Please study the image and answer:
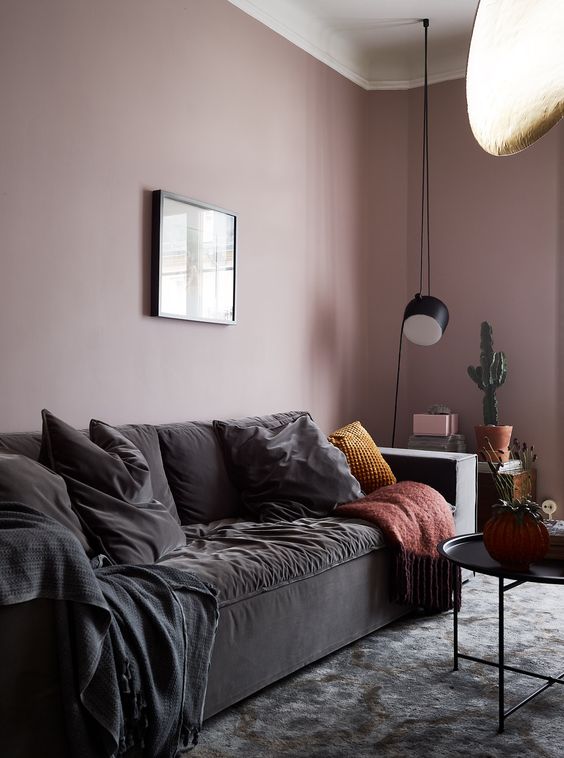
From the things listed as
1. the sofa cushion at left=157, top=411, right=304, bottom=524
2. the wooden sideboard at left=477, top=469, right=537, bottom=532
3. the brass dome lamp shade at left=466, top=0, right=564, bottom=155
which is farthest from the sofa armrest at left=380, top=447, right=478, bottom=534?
the brass dome lamp shade at left=466, top=0, right=564, bottom=155

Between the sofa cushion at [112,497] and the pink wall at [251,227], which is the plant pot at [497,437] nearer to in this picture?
the pink wall at [251,227]

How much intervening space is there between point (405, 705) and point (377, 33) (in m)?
3.79

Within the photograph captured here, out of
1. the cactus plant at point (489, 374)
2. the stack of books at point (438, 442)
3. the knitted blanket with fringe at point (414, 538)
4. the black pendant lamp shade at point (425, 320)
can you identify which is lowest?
the knitted blanket with fringe at point (414, 538)

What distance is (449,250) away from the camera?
5051 millimetres

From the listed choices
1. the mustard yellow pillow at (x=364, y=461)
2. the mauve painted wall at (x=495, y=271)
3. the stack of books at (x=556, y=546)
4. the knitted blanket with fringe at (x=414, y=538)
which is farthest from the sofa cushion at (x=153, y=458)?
the mauve painted wall at (x=495, y=271)

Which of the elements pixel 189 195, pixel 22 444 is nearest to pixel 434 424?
pixel 189 195

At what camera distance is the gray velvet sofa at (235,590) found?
5.50 feet

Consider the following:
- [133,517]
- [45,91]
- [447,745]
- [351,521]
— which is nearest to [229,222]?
[45,91]

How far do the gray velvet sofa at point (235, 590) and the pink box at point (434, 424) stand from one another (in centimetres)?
89

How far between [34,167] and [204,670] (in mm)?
1861

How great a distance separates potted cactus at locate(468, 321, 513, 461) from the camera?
14.8 ft

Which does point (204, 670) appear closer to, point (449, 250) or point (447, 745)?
point (447, 745)

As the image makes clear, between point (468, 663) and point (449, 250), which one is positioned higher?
point (449, 250)

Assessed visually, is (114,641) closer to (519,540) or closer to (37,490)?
(37,490)
